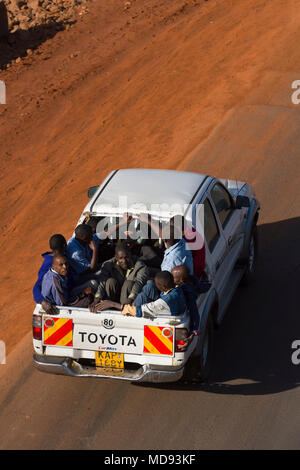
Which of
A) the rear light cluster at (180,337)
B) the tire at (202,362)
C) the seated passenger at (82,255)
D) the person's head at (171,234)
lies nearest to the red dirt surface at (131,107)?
the seated passenger at (82,255)

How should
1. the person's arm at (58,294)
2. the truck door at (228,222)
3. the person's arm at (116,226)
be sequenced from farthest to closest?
the truck door at (228,222)
the person's arm at (116,226)
the person's arm at (58,294)

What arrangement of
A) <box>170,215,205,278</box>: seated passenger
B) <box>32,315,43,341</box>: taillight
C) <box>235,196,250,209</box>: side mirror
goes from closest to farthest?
1. <box>32,315,43,341</box>: taillight
2. <box>170,215,205,278</box>: seated passenger
3. <box>235,196,250,209</box>: side mirror

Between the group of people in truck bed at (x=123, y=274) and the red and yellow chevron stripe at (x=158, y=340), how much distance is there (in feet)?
0.57

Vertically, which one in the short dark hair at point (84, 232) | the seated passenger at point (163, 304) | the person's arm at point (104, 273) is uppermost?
the short dark hair at point (84, 232)

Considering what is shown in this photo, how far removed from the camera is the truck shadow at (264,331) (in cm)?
888

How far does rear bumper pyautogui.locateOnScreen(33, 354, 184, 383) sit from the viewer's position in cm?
803

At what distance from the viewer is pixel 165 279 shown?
8031 millimetres

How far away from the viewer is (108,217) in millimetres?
9445

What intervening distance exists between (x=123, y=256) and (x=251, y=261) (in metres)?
3.06

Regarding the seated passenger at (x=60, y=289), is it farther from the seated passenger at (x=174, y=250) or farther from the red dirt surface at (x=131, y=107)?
the red dirt surface at (x=131, y=107)

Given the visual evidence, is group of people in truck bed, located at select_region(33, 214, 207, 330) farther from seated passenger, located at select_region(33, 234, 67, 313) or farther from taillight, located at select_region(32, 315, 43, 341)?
taillight, located at select_region(32, 315, 43, 341)

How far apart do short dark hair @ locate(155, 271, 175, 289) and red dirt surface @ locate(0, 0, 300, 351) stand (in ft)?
9.46

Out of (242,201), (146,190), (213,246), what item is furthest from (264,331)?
(146,190)

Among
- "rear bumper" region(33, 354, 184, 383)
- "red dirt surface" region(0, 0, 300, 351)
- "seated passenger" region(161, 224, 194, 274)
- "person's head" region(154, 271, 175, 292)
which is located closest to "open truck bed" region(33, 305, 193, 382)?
"rear bumper" region(33, 354, 184, 383)
